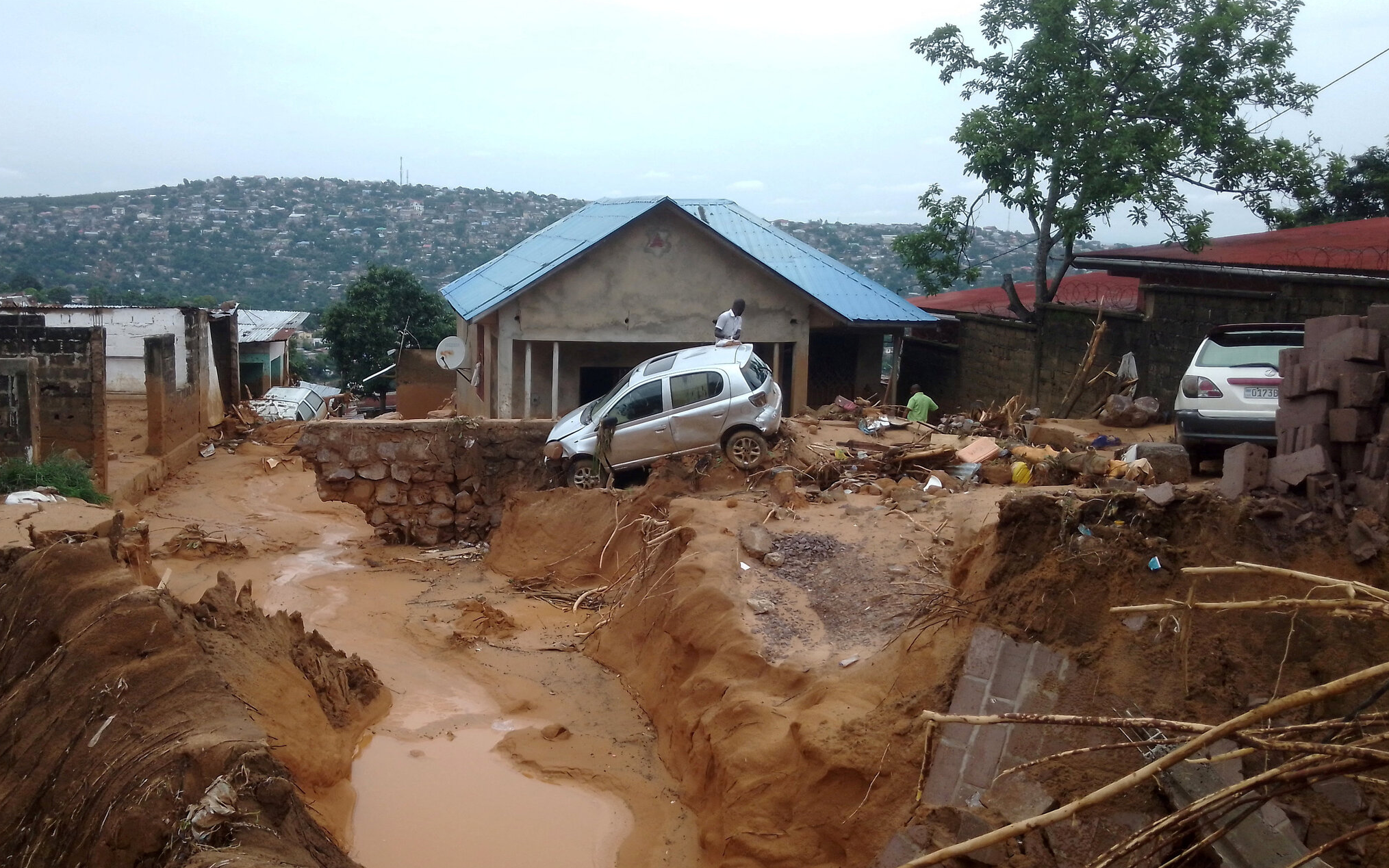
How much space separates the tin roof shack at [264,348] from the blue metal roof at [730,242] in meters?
9.02

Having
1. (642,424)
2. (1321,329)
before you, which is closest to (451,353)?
(642,424)

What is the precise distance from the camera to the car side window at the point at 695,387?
1371 centimetres

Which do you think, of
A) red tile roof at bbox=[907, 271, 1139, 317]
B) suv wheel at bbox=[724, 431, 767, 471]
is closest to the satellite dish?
suv wheel at bbox=[724, 431, 767, 471]

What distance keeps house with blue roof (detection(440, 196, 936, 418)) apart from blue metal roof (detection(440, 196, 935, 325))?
51 mm

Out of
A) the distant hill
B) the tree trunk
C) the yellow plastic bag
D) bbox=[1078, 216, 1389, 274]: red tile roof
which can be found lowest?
the yellow plastic bag

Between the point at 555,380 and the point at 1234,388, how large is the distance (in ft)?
41.8

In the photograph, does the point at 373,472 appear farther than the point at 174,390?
No

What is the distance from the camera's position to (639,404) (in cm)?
1402

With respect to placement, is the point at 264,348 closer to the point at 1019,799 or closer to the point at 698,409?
the point at 698,409

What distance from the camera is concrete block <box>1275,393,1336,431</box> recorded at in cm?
644

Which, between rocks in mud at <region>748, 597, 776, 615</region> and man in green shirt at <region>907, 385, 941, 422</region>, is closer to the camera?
rocks in mud at <region>748, 597, 776, 615</region>

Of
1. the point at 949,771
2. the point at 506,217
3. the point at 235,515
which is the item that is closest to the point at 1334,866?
the point at 949,771

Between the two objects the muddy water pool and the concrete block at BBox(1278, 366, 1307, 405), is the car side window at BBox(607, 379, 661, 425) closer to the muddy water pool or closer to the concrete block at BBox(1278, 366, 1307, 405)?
the muddy water pool

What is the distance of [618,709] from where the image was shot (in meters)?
10.2
